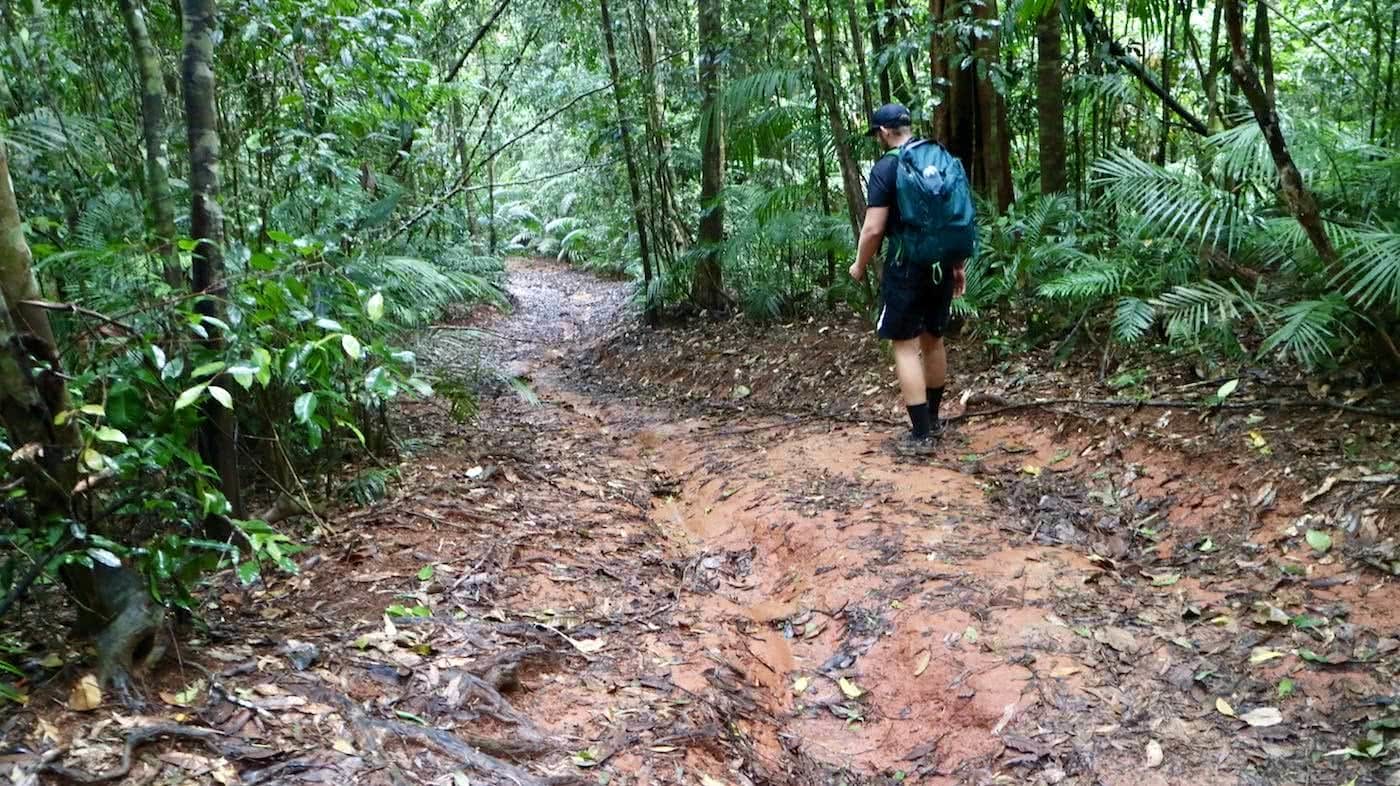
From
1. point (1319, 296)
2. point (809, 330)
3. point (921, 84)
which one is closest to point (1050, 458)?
point (1319, 296)

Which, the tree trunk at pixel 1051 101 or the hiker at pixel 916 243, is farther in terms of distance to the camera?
the tree trunk at pixel 1051 101

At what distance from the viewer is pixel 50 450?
2.34 meters

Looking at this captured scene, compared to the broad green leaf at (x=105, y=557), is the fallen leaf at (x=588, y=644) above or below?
below

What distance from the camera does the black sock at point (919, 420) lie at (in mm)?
5219

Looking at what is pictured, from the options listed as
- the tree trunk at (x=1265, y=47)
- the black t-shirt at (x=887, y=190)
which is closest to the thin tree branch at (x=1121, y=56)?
the tree trunk at (x=1265, y=47)

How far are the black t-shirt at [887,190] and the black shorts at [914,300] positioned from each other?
0.17m

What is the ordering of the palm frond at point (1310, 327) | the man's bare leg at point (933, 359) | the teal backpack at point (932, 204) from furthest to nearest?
the man's bare leg at point (933, 359) → the teal backpack at point (932, 204) → the palm frond at point (1310, 327)

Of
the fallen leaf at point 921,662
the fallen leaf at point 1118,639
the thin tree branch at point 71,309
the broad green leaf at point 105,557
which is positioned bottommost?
the fallen leaf at point 921,662

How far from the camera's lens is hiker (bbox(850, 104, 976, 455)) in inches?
189

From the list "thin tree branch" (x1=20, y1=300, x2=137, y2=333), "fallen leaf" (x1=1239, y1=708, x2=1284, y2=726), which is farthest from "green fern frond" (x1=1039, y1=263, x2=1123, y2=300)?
"thin tree branch" (x1=20, y1=300, x2=137, y2=333)

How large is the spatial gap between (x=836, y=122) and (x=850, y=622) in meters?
4.40

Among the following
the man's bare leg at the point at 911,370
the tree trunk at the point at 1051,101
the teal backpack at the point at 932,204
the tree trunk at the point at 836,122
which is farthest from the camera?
the tree trunk at the point at 836,122

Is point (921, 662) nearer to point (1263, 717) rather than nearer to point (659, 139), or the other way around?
point (1263, 717)

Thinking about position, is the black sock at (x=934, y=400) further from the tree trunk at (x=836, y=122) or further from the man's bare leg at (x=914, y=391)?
the tree trunk at (x=836, y=122)
